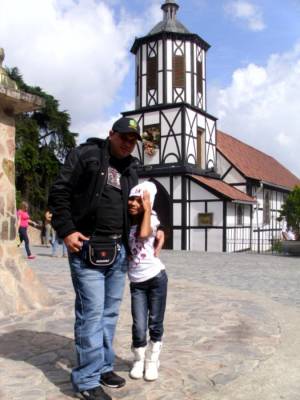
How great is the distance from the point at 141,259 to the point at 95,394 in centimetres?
97

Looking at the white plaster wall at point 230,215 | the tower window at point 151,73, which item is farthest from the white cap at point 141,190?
the tower window at point 151,73

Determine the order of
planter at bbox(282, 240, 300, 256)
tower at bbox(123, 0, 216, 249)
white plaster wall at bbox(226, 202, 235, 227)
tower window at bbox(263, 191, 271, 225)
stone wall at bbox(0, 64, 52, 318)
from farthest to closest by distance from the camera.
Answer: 1. tower window at bbox(263, 191, 271, 225)
2. tower at bbox(123, 0, 216, 249)
3. white plaster wall at bbox(226, 202, 235, 227)
4. planter at bbox(282, 240, 300, 256)
5. stone wall at bbox(0, 64, 52, 318)

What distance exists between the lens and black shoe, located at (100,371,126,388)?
10.9 feet

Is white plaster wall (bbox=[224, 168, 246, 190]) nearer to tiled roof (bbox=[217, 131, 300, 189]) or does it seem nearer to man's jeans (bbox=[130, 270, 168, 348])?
tiled roof (bbox=[217, 131, 300, 189])

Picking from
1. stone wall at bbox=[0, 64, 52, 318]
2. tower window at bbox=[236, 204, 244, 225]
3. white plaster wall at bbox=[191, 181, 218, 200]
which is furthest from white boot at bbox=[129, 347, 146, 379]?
tower window at bbox=[236, 204, 244, 225]

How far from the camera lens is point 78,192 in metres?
3.14

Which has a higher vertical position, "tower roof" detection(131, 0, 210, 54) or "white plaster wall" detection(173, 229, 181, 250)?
"tower roof" detection(131, 0, 210, 54)

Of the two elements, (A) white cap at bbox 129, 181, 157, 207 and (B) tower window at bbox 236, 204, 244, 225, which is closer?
(A) white cap at bbox 129, 181, 157, 207

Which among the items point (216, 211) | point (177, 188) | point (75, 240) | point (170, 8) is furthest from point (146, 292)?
point (170, 8)

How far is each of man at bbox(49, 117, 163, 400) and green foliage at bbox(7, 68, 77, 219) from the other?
23750mm

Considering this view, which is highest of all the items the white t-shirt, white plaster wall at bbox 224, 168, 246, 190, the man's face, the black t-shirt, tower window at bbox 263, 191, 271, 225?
white plaster wall at bbox 224, 168, 246, 190

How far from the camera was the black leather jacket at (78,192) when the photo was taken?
306 cm

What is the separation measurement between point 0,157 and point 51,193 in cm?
291

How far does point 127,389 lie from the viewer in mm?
3312
